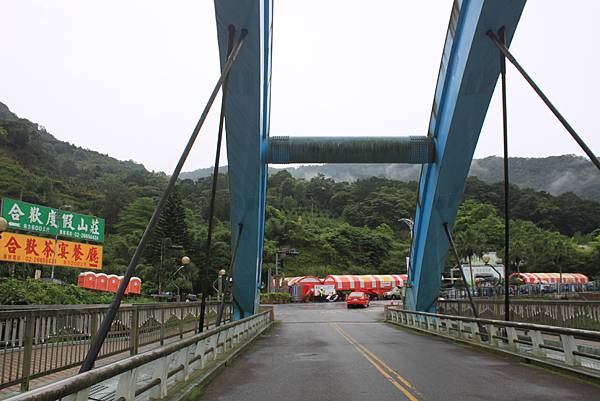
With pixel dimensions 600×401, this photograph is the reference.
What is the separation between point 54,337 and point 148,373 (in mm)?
1779

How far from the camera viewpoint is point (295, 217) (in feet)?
422

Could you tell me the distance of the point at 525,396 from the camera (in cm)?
765

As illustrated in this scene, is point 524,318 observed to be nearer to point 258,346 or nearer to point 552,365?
point 552,365

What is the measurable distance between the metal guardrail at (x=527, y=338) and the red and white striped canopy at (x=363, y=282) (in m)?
48.0

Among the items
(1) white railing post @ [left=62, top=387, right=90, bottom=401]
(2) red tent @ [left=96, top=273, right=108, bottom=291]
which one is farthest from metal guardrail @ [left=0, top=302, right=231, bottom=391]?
(2) red tent @ [left=96, top=273, right=108, bottom=291]

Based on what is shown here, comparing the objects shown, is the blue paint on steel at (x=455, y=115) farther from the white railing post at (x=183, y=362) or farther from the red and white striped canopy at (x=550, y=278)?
the red and white striped canopy at (x=550, y=278)

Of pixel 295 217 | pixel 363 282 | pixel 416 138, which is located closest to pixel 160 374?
pixel 416 138

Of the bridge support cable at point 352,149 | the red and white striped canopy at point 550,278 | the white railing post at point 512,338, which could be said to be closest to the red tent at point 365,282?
the red and white striped canopy at point 550,278

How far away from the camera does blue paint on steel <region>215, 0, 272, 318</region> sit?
11555 millimetres

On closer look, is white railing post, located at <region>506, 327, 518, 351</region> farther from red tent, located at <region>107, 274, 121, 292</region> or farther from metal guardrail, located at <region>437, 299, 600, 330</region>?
red tent, located at <region>107, 274, 121, 292</region>

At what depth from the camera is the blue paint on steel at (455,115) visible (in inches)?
495

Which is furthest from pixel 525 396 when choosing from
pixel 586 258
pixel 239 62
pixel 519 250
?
pixel 586 258

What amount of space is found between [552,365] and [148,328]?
949cm

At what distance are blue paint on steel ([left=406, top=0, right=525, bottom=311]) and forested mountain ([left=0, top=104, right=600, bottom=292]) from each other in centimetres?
3801
